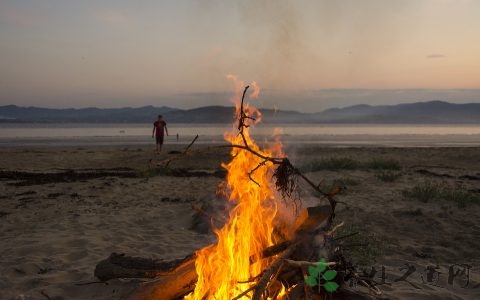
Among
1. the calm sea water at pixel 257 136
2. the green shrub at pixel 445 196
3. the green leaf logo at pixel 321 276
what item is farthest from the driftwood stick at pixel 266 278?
the calm sea water at pixel 257 136

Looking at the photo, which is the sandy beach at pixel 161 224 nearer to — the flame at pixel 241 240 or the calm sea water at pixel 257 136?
the flame at pixel 241 240

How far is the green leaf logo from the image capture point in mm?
3646

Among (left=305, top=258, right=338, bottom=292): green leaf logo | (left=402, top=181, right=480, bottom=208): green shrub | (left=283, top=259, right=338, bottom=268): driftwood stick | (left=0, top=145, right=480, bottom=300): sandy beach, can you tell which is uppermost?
(left=283, top=259, right=338, bottom=268): driftwood stick

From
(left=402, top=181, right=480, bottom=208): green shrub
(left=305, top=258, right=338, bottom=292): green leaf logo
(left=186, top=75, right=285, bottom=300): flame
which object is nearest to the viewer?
(left=305, top=258, right=338, bottom=292): green leaf logo

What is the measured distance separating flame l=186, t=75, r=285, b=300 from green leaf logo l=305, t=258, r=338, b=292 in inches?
15.4

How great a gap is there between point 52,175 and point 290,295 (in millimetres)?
14050

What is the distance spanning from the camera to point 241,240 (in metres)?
4.24

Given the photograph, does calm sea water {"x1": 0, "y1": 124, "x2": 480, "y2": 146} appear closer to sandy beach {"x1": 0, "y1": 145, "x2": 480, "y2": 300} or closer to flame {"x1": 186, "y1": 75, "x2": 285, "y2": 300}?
sandy beach {"x1": 0, "y1": 145, "x2": 480, "y2": 300}

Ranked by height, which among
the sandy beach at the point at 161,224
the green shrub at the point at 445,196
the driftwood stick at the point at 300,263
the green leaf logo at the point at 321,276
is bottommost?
the sandy beach at the point at 161,224

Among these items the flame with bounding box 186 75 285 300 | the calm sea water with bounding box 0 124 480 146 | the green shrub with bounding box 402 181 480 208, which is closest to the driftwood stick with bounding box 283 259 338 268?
the flame with bounding box 186 75 285 300

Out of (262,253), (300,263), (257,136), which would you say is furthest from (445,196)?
(257,136)

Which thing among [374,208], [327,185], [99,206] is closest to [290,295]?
[374,208]

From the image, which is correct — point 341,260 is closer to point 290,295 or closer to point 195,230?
point 290,295

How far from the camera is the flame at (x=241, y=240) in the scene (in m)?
4.13
